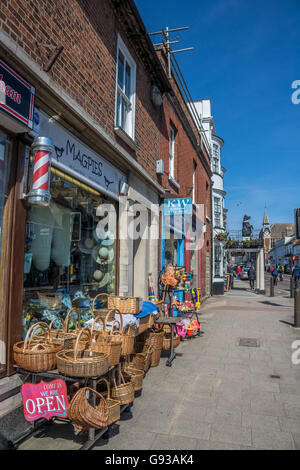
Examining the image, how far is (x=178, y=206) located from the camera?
31.1ft

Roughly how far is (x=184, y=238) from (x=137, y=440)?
9.90 metres

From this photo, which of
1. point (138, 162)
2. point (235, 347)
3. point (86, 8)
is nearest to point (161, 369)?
point (235, 347)

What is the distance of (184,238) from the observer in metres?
13.0

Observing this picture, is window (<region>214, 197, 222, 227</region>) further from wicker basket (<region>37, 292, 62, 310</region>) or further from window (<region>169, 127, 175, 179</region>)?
wicker basket (<region>37, 292, 62, 310</region>)

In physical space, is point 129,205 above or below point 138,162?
below

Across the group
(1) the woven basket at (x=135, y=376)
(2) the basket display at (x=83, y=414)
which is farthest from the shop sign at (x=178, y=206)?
(2) the basket display at (x=83, y=414)

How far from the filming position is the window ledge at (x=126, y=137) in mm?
6394

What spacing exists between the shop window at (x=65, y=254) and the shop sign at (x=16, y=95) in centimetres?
105

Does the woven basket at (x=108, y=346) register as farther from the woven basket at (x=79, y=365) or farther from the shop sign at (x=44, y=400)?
the shop sign at (x=44, y=400)

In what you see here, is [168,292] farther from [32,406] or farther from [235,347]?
[32,406]

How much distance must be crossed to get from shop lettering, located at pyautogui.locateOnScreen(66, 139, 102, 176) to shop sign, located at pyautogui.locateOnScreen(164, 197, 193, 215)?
3773 millimetres

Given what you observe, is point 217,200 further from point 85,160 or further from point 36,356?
point 36,356

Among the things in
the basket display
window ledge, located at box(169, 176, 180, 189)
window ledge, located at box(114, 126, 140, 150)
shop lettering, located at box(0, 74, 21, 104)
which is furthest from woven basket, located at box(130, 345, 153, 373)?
window ledge, located at box(169, 176, 180, 189)

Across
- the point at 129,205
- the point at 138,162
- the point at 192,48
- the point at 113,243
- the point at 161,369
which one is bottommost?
the point at 161,369
